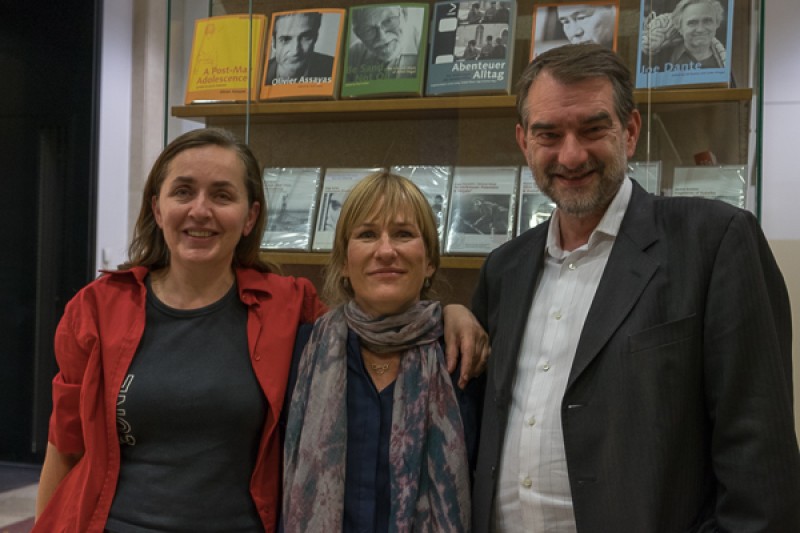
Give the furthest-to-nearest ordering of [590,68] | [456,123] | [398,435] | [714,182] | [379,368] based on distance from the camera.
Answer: [456,123]
[714,182]
[379,368]
[398,435]
[590,68]

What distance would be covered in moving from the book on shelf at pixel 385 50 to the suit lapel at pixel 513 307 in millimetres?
1054

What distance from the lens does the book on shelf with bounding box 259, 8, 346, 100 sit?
2721mm

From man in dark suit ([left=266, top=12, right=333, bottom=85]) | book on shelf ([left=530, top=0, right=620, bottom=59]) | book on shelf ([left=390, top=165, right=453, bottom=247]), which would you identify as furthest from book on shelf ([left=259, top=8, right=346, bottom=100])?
book on shelf ([left=530, top=0, right=620, bottom=59])

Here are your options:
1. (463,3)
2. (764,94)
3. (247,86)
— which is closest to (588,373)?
(764,94)

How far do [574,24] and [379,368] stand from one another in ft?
4.52

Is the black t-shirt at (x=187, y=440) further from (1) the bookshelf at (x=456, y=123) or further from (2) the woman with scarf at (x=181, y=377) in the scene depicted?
(1) the bookshelf at (x=456, y=123)

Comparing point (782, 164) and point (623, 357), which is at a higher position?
point (782, 164)

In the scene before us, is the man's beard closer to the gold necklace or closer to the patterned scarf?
the patterned scarf

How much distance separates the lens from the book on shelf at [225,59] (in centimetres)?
277

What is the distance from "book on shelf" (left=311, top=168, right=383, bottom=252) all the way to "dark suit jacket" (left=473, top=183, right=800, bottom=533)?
4.42 ft

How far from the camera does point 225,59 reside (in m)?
2.79

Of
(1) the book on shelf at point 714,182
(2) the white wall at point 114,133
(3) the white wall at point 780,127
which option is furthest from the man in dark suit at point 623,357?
(2) the white wall at point 114,133

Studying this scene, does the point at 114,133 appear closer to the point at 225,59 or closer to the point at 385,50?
the point at 225,59

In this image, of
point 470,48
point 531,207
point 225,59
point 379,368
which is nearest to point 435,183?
point 531,207
